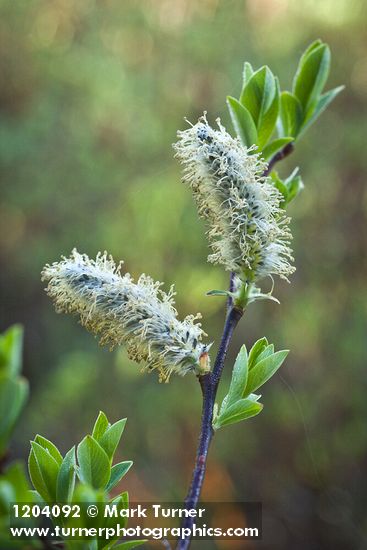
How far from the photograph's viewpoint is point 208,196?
697 millimetres

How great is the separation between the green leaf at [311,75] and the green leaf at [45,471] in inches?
21.4

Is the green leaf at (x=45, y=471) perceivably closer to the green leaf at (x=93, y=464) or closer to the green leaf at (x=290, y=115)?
the green leaf at (x=93, y=464)

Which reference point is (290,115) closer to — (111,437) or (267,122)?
(267,122)

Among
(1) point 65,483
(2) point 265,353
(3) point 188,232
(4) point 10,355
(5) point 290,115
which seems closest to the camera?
(4) point 10,355

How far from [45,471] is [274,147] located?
1.46 ft

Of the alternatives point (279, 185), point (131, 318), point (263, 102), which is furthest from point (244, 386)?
point (263, 102)

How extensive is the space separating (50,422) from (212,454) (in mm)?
1084

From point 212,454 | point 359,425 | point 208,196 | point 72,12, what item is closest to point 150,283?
point 208,196

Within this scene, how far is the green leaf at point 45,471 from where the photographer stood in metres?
0.63

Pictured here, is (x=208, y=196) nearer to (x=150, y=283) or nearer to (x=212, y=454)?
(x=150, y=283)

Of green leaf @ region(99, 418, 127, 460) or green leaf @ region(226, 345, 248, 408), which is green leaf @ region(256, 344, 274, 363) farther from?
green leaf @ region(99, 418, 127, 460)

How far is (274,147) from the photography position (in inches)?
31.5

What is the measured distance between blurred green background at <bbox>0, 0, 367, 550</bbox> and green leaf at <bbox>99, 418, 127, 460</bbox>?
2.94m

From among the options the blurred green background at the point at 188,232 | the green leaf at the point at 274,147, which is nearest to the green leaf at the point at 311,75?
the green leaf at the point at 274,147
